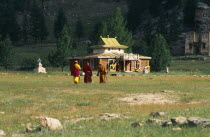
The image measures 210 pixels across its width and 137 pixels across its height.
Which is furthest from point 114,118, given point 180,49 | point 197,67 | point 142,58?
point 180,49

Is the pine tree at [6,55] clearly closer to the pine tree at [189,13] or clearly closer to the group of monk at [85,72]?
the group of monk at [85,72]

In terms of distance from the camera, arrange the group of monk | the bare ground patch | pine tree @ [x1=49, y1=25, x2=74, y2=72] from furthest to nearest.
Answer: pine tree @ [x1=49, y1=25, x2=74, y2=72] < the group of monk < the bare ground patch

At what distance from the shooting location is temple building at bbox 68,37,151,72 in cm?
6846

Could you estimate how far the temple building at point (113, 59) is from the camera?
6846cm

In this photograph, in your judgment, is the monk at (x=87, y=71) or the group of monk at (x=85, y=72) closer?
the group of monk at (x=85, y=72)

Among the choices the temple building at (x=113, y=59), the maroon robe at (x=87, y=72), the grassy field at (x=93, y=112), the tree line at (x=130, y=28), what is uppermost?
the tree line at (x=130, y=28)

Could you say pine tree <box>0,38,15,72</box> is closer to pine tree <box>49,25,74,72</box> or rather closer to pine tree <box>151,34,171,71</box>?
pine tree <box>49,25,74,72</box>

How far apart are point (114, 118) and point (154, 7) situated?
14411 cm

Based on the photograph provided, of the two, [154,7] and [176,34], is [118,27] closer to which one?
[176,34]

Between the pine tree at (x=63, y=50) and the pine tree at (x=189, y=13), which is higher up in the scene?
the pine tree at (x=189, y=13)

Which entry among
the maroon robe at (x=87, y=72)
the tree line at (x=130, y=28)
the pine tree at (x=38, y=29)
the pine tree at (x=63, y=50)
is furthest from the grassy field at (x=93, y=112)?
the pine tree at (x=38, y=29)

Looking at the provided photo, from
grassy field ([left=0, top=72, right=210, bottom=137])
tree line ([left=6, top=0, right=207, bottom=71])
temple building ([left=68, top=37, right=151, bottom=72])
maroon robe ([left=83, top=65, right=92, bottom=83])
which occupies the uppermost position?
tree line ([left=6, top=0, right=207, bottom=71])

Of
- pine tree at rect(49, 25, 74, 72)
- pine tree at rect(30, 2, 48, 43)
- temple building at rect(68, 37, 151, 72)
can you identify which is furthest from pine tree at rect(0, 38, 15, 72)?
pine tree at rect(30, 2, 48, 43)

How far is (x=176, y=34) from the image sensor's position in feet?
369
